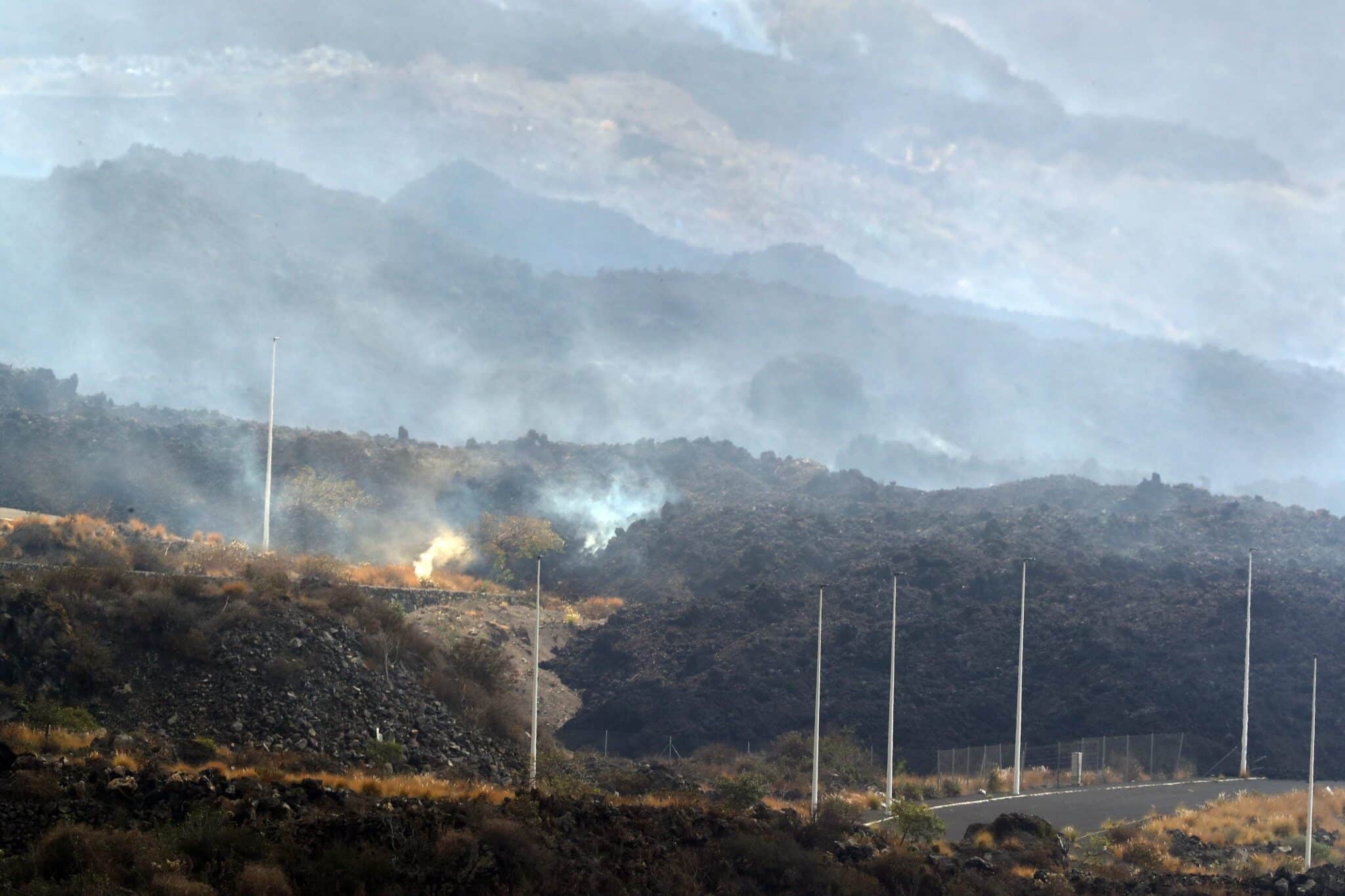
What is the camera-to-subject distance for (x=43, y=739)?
31.3 meters

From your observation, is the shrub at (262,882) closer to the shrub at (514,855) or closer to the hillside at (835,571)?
the shrub at (514,855)

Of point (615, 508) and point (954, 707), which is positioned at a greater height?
point (615, 508)

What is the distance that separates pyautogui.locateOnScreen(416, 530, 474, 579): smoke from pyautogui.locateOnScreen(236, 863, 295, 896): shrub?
6249 centimetres

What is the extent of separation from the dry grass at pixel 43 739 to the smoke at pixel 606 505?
6842 centimetres

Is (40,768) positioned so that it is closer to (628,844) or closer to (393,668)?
(628,844)

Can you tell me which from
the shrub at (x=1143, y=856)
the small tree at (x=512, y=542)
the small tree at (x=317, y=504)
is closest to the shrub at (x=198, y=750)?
the shrub at (x=1143, y=856)

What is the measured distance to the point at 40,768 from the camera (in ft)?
87.7

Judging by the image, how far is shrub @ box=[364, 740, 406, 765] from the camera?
37844 millimetres

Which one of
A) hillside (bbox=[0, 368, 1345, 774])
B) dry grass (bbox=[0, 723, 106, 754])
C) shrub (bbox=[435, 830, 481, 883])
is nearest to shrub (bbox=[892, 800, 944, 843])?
shrub (bbox=[435, 830, 481, 883])

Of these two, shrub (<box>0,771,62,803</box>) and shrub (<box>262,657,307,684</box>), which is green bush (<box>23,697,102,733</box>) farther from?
shrub (<box>0,771,62,803</box>)

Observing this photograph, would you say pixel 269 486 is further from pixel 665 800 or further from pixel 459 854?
pixel 459 854

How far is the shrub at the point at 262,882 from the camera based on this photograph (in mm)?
23828

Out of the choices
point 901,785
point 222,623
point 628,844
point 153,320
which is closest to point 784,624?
point 901,785

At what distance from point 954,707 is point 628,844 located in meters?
→ 40.9
